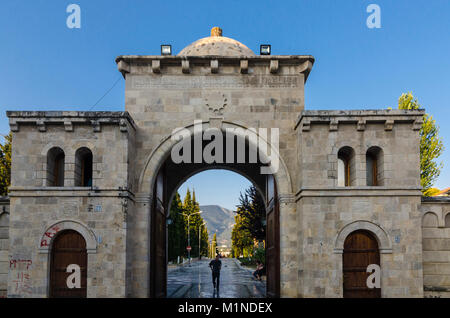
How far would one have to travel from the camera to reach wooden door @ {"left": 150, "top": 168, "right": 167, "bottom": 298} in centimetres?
1491

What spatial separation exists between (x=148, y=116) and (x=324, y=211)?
597cm

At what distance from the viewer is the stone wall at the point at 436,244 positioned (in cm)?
1368

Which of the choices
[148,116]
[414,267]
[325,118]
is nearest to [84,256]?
[148,116]

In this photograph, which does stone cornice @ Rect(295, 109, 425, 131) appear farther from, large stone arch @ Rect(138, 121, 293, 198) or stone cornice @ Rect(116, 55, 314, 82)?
stone cornice @ Rect(116, 55, 314, 82)

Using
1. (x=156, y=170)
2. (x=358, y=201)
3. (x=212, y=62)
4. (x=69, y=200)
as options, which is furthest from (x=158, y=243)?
(x=358, y=201)

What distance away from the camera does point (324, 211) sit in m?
13.1

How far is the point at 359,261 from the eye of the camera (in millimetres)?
13117

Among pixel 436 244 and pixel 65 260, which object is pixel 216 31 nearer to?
pixel 65 260

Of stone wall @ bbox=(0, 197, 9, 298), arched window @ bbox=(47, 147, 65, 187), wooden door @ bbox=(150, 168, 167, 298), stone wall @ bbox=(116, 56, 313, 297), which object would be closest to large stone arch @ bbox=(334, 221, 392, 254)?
stone wall @ bbox=(116, 56, 313, 297)

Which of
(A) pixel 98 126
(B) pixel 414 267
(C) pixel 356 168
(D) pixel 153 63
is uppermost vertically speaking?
(D) pixel 153 63

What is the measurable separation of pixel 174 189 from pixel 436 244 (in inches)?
411

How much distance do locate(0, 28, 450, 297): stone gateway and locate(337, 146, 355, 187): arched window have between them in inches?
1.2

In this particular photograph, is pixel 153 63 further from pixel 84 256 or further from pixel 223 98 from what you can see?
pixel 84 256
